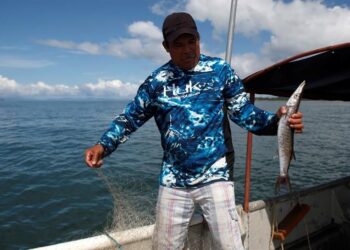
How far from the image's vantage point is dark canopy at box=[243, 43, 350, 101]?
15.2ft

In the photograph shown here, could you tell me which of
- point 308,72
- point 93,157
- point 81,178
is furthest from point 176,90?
point 81,178

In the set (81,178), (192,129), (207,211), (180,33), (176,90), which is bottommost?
(81,178)

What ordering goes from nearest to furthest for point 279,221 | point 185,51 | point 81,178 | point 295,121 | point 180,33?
point 295,121 → point 180,33 → point 185,51 → point 279,221 → point 81,178

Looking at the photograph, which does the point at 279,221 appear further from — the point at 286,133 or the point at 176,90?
the point at 176,90

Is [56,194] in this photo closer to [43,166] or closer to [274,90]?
[43,166]

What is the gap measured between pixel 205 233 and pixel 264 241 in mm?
1443

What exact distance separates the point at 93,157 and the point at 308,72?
332cm

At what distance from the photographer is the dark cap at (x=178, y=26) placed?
130 inches

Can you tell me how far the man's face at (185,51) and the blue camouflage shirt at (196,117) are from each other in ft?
0.25

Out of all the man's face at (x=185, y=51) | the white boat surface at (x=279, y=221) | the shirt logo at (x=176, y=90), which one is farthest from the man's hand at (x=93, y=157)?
the man's face at (x=185, y=51)

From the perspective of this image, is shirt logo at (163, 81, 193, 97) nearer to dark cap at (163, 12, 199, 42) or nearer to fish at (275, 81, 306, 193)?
dark cap at (163, 12, 199, 42)

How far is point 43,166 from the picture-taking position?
17984mm

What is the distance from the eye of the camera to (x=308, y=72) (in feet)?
16.5

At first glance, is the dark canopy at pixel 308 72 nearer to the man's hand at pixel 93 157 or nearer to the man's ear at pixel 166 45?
the man's ear at pixel 166 45
